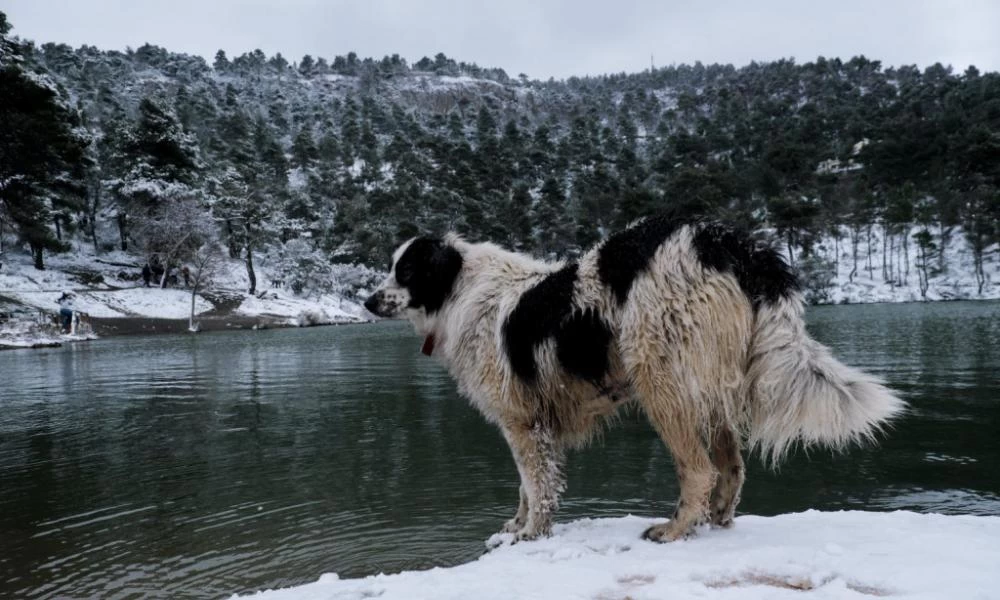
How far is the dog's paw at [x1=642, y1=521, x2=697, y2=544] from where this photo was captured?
3229mm

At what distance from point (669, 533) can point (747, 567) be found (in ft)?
2.11

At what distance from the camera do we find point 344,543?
419cm

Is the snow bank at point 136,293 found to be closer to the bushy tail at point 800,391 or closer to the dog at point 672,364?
the dog at point 672,364

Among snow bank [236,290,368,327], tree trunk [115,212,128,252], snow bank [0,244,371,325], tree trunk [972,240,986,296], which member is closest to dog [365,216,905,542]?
snow bank [0,244,371,325]

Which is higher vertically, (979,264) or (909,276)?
(979,264)

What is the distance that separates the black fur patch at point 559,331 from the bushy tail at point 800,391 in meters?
0.84

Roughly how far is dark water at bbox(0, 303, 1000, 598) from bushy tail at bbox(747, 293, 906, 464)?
1.86 metres

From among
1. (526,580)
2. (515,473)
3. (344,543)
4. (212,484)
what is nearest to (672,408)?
(526,580)

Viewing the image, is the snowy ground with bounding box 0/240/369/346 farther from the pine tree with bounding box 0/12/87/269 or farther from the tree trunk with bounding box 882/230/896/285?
the tree trunk with bounding box 882/230/896/285

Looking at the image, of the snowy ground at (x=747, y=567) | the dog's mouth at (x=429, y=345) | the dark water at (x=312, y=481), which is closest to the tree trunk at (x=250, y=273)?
the dark water at (x=312, y=481)

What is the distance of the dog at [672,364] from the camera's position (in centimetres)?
308

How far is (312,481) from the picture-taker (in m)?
5.76

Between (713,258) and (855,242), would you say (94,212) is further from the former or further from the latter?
(855,242)

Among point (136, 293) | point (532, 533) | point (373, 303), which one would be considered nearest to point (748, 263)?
point (532, 533)
